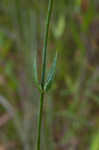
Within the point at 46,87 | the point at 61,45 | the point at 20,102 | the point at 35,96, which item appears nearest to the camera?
the point at 46,87

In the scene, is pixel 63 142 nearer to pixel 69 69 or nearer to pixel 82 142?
pixel 82 142

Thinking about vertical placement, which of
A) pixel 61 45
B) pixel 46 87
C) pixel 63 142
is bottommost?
pixel 63 142

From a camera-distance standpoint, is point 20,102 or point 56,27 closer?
point 56,27

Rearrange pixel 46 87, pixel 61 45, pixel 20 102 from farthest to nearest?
pixel 20 102
pixel 61 45
pixel 46 87

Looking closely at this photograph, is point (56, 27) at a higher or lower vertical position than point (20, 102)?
higher

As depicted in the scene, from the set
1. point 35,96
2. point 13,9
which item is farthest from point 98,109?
point 13,9

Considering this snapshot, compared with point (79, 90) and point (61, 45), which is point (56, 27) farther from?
point (79, 90)
